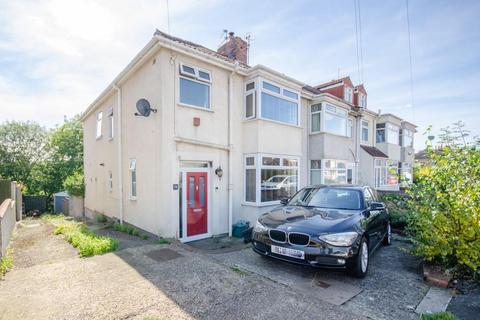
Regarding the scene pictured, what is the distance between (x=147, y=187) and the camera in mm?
7895

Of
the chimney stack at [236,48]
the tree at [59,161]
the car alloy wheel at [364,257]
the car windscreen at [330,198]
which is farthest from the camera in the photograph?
the tree at [59,161]

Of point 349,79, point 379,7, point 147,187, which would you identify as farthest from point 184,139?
point 349,79

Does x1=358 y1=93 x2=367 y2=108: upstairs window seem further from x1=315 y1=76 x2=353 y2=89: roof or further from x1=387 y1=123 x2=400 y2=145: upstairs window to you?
x1=387 y1=123 x2=400 y2=145: upstairs window

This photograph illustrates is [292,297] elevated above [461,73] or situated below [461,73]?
below

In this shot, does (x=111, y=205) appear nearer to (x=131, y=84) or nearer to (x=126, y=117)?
(x=126, y=117)

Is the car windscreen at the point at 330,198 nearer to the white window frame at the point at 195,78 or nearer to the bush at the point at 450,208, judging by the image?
the bush at the point at 450,208

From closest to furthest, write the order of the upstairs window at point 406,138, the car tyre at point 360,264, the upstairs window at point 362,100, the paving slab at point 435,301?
the paving slab at point 435,301 < the car tyre at point 360,264 < the upstairs window at point 362,100 < the upstairs window at point 406,138

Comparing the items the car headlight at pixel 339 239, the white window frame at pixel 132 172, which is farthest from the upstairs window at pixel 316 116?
the car headlight at pixel 339 239

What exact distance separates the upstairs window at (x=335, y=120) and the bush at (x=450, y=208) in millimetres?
7514

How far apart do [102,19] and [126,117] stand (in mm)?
4518

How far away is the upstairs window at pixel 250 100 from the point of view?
9008 mm

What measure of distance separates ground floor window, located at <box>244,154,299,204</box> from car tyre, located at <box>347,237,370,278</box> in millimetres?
4446

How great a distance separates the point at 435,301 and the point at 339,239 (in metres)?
1.58

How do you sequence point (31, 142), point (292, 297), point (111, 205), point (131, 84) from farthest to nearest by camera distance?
point (31, 142)
point (111, 205)
point (131, 84)
point (292, 297)
